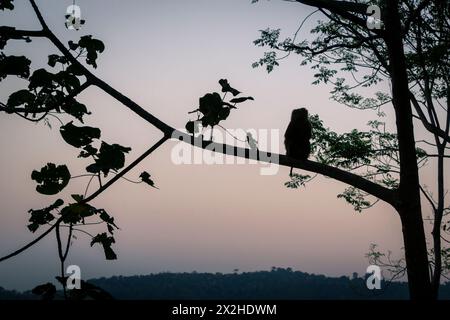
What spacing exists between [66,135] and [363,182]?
2.53 m

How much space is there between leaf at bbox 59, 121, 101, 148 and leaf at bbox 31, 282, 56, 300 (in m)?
0.67

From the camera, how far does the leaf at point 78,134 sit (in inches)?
78.4

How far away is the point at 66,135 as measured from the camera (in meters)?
1.99

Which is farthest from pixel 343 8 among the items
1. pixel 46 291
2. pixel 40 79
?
pixel 46 291

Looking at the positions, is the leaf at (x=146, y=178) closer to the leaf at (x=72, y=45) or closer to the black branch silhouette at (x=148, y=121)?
the black branch silhouette at (x=148, y=121)

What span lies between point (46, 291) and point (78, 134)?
750mm

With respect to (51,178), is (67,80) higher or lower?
higher

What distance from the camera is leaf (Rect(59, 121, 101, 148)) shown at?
1.99 metres

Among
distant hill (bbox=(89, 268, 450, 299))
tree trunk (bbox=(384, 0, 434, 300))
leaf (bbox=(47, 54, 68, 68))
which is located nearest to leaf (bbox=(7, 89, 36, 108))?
leaf (bbox=(47, 54, 68, 68))

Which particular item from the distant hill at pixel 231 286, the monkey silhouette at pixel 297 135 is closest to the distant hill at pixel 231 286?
the distant hill at pixel 231 286

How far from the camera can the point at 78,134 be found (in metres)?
2.04

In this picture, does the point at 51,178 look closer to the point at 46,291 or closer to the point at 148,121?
the point at 46,291
